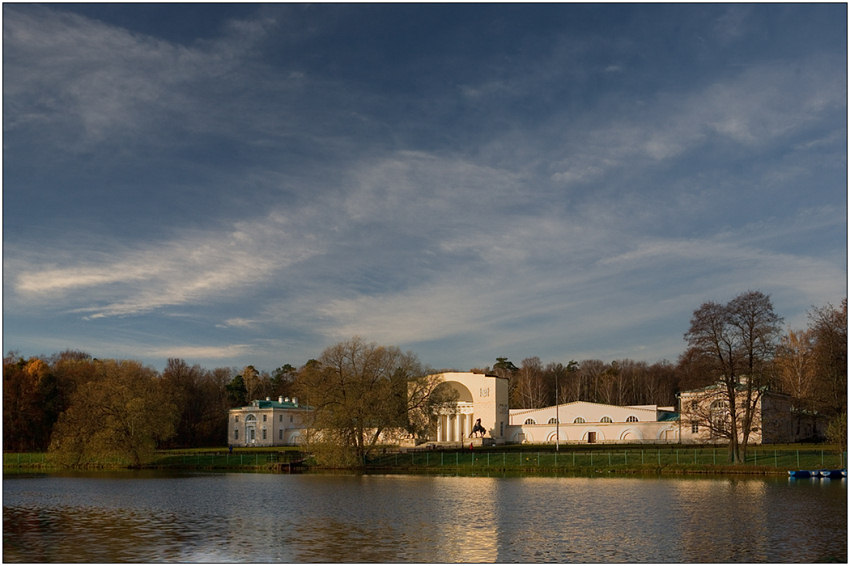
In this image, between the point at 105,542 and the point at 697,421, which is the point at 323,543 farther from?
the point at 697,421

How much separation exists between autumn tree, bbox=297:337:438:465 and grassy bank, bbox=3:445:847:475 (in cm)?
299

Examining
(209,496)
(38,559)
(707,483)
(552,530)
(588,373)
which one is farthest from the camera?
(588,373)

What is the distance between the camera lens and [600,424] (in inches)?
3812

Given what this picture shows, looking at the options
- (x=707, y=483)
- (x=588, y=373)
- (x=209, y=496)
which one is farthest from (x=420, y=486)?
(x=588, y=373)

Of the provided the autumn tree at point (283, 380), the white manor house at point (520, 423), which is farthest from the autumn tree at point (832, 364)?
the autumn tree at point (283, 380)

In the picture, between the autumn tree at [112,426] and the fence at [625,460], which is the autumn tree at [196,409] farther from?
the fence at [625,460]

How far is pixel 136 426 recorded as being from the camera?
72.1m

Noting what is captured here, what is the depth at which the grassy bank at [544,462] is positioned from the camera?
56691 millimetres

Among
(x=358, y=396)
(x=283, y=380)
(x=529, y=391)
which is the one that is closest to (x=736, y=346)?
(x=358, y=396)

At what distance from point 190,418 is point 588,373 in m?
73.4

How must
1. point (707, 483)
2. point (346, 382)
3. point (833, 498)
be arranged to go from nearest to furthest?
point (833, 498), point (707, 483), point (346, 382)

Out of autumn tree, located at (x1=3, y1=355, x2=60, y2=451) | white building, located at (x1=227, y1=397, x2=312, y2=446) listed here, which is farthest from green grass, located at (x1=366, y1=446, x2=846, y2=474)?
white building, located at (x1=227, y1=397, x2=312, y2=446)

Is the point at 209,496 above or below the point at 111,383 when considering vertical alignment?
below

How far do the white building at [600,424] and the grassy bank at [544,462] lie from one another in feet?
54.8
